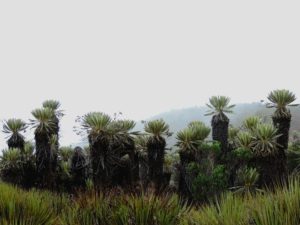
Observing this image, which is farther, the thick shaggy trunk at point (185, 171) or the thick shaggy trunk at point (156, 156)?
the thick shaggy trunk at point (156, 156)

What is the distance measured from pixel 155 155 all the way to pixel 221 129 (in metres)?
3.61

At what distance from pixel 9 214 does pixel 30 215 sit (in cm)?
40

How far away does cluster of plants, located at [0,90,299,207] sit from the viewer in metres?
19.0

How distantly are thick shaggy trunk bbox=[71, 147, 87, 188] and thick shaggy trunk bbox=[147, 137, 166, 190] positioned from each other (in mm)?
3844

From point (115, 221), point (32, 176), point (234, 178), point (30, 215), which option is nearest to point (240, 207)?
point (115, 221)

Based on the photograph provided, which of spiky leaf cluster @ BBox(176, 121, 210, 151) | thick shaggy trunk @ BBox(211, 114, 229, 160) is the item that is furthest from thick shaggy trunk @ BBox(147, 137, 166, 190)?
thick shaggy trunk @ BBox(211, 114, 229, 160)

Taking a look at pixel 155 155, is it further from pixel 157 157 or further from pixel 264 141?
pixel 264 141

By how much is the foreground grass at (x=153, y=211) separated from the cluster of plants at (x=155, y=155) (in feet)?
31.7

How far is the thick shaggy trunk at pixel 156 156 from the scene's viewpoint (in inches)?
828

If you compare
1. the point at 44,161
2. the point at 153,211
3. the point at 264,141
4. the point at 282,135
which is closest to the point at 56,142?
the point at 44,161

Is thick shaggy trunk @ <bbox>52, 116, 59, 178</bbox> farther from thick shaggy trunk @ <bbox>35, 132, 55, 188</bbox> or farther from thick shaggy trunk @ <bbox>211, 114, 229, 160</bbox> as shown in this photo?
thick shaggy trunk @ <bbox>211, 114, 229, 160</bbox>

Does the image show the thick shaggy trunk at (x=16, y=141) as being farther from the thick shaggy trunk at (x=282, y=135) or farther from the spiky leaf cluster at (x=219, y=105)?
the thick shaggy trunk at (x=282, y=135)

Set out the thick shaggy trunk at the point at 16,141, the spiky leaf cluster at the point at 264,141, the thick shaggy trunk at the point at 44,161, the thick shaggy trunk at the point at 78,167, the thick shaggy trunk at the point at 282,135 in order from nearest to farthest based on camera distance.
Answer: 1. the spiky leaf cluster at the point at 264,141
2. the thick shaggy trunk at the point at 282,135
3. the thick shaggy trunk at the point at 44,161
4. the thick shaggy trunk at the point at 78,167
5. the thick shaggy trunk at the point at 16,141

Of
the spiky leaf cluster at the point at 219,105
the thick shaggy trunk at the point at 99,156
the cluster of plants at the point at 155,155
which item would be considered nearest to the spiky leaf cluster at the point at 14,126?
the cluster of plants at the point at 155,155
